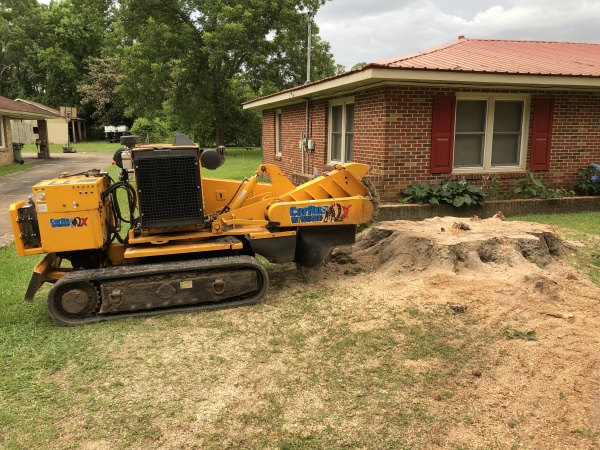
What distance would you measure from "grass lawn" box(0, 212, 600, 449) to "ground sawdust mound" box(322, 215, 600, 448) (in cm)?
22

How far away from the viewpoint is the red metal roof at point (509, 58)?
30.7 ft

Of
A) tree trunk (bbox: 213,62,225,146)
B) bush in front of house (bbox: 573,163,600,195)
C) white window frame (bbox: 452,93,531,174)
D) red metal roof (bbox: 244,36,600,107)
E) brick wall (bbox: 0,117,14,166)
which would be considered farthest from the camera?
tree trunk (bbox: 213,62,225,146)

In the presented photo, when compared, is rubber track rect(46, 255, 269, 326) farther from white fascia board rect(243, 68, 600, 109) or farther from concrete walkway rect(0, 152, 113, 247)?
white fascia board rect(243, 68, 600, 109)

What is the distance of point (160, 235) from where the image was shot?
17.0 feet

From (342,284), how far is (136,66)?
22.5m

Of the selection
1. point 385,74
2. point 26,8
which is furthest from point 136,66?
point 26,8

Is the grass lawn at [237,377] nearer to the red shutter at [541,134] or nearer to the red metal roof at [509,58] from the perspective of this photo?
→ the red metal roof at [509,58]

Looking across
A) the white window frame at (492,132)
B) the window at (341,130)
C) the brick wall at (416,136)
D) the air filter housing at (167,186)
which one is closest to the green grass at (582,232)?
the brick wall at (416,136)

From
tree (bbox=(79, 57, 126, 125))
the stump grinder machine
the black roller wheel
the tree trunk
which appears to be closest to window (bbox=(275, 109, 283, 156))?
the tree trunk

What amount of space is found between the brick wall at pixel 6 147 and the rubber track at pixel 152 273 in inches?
844

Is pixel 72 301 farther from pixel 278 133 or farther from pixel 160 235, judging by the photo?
pixel 278 133

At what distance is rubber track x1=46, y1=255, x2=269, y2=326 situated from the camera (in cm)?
477

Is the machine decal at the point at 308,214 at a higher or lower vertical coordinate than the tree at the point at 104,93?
lower

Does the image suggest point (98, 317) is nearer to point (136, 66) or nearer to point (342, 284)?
point (342, 284)
